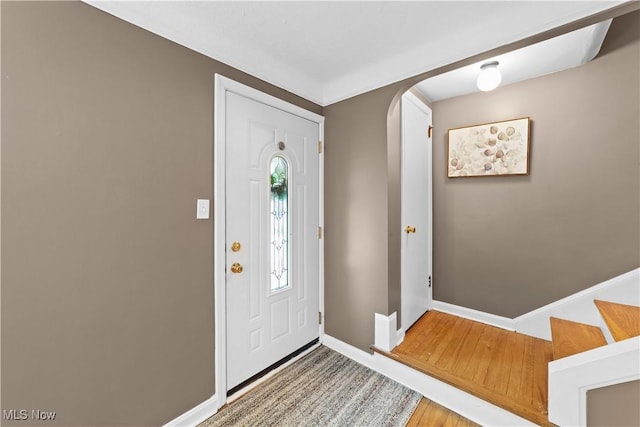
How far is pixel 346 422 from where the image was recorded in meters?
1.54

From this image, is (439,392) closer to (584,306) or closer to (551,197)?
(584,306)

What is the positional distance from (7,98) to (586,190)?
3463 mm

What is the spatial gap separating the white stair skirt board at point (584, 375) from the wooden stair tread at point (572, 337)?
262mm

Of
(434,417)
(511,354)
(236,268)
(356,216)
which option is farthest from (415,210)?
(236,268)

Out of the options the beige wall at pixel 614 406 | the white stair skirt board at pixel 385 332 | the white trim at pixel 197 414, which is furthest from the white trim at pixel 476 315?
the white trim at pixel 197 414

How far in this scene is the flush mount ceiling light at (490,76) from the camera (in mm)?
1950

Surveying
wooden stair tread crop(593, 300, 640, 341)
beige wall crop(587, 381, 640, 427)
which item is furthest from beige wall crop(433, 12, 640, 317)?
beige wall crop(587, 381, 640, 427)

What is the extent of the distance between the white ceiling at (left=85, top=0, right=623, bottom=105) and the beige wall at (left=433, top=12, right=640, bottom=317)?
1142mm

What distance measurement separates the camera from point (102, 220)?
1185mm

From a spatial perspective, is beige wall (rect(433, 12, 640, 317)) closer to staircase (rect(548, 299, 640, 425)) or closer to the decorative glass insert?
staircase (rect(548, 299, 640, 425))

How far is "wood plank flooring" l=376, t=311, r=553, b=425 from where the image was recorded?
5.04 ft

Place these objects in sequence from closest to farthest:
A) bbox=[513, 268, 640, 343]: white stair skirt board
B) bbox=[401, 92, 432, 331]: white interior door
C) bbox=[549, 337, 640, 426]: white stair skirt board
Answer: bbox=[549, 337, 640, 426]: white stair skirt board < bbox=[513, 268, 640, 343]: white stair skirt board < bbox=[401, 92, 432, 331]: white interior door

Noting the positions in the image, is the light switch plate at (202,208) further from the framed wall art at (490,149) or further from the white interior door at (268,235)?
the framed wall art at (490,149)

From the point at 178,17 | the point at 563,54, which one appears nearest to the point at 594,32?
the point at 563,54
